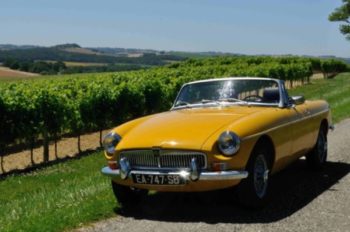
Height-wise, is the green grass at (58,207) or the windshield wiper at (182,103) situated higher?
the windshield wiper at (182,103)

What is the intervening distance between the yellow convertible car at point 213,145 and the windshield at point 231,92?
15 millimetres

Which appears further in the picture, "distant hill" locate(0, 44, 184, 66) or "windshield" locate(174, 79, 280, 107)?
"distant hill" locate(0, 44, 184, 66)

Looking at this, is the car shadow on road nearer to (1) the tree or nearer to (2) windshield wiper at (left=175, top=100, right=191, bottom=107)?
(2) windshield wiper at (left=175, top=100, right=191, bottom=107)

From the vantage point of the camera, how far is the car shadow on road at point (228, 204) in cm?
653

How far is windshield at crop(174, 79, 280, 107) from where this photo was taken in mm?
8219

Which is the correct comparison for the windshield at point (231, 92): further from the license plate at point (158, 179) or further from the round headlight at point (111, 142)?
the license plate at point (158, 179)

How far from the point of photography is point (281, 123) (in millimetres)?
7574

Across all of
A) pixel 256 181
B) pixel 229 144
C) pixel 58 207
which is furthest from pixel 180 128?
pixel 58 207

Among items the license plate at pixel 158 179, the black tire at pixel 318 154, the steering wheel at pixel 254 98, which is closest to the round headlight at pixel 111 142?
the license plate at pixel 158 179

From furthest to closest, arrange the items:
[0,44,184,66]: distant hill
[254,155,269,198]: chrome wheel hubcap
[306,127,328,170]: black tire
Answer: [0,44,184,66]: distant hill → [306,127,328,170]: black tire → [254,155,269,198]: chrome wheel hubcap

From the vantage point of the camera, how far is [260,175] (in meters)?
6.91

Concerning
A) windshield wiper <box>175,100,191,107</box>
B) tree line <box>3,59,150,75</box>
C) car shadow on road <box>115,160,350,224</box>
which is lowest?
tree line <box>3,59,150,75</box>

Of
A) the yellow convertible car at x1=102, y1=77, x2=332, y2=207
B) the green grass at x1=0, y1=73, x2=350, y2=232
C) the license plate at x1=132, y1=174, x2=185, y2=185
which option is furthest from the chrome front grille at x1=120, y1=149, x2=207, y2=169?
the green grass at x1=0, y1=73, x2=350, y2=232

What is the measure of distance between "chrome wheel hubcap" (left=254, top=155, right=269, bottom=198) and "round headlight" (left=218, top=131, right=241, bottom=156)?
19.8 inches
